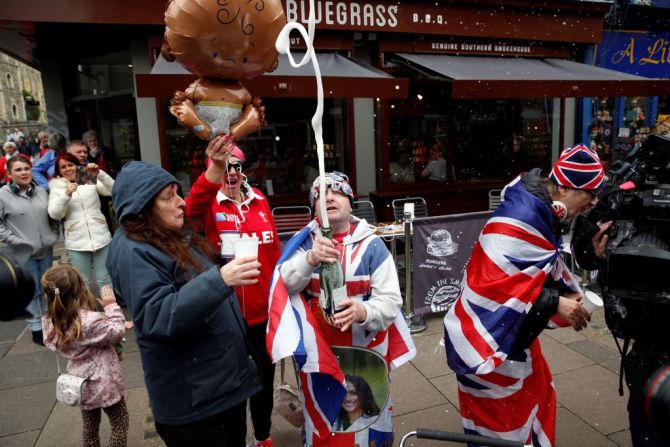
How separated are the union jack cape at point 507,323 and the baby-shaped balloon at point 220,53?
1424 mm

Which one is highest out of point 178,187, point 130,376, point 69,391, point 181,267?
point 178,187

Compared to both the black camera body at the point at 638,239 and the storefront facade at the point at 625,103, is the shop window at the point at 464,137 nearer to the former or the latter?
the storefront facade at the point at 625,103

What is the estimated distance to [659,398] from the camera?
126cm

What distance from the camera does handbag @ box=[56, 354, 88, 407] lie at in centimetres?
282

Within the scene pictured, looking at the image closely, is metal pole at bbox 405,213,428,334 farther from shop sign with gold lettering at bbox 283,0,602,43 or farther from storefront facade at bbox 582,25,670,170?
storefront facade at bbox 582,25,670,170

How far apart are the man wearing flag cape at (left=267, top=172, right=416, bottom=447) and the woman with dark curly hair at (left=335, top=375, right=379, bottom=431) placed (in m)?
0.04

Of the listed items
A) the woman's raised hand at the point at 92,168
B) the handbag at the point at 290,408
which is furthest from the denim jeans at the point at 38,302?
the handbag at the point at 290,408

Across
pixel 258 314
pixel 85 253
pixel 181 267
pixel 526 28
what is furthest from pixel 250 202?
pixel 526 28

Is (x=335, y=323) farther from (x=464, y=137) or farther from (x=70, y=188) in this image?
(x=464, y=137)

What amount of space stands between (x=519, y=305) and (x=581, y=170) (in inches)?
29.3

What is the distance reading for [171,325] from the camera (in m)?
1.78

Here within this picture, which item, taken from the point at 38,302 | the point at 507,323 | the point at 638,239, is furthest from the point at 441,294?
the point at 38,302

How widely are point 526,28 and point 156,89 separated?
6788mm

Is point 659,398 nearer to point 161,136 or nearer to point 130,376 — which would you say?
point 130,376
